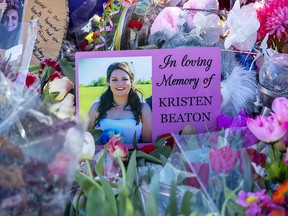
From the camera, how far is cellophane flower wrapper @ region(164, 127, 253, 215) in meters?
0.71

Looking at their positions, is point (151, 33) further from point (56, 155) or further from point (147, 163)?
point (56, 155)

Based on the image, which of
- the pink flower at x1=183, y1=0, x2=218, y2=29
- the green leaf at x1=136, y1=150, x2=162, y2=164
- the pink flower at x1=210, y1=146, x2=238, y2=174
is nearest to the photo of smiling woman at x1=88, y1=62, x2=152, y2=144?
the green leaf at x1=136, y1=150, x2=162, y2=164

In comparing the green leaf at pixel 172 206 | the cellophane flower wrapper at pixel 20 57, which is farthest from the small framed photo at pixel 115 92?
the green leaf at pixel 172 206

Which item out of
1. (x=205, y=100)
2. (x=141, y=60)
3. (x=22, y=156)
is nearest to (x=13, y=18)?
(x=141, y=60)

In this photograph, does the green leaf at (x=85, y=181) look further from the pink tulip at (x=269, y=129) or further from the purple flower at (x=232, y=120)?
the purple flower at (x=232, y=120)

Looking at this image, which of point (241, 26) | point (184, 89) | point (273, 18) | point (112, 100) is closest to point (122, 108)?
point (112, 100)

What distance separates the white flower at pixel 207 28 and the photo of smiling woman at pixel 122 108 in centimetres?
23

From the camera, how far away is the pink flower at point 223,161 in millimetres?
723

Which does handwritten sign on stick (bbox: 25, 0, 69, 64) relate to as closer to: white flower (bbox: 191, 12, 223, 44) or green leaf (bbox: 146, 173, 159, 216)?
white flower (bbox: 191, 12, 223, 44)

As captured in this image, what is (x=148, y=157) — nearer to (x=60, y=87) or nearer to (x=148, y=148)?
(x=148, y=148)

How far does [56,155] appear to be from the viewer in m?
0.64

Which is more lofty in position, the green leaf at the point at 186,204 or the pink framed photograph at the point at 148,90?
the pink framed photograph at the point at 148,90

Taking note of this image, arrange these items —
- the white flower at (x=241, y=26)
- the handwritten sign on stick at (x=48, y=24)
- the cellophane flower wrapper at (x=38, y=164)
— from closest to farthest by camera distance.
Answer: the cellophane flower wrapper at (x=38, y=164)
the white flower at (x=241, y=26)
the handwritten sign on stick at (x=48, y=24)

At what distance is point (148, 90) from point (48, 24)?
548mm
